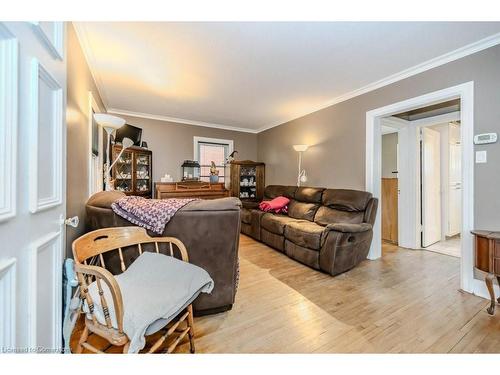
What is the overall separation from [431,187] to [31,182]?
4.74 m

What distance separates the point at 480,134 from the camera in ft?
6.52

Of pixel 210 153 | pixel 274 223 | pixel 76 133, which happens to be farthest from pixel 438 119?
pixel 76 133

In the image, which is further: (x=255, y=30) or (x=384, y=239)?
(x=384, y=239)

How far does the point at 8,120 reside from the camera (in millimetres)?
643

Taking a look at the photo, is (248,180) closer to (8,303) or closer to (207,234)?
(207,234)

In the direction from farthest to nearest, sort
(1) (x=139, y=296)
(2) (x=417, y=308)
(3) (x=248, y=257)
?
(3) (x=248, y=257), (2) (x=417, y=308), (1) (x=139, y=296)

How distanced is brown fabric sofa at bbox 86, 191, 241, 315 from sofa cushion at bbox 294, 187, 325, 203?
2.24 metres

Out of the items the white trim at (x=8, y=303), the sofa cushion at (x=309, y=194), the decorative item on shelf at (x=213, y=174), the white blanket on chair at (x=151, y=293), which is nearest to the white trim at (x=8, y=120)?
the white trim at (x=8, y=303)

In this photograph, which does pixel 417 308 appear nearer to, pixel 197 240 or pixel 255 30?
pixel 197 240

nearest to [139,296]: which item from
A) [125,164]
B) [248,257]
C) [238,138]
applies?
[248,257]

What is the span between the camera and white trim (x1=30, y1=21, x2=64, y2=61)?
789 millimetres

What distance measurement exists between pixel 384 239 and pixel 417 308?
236cm
